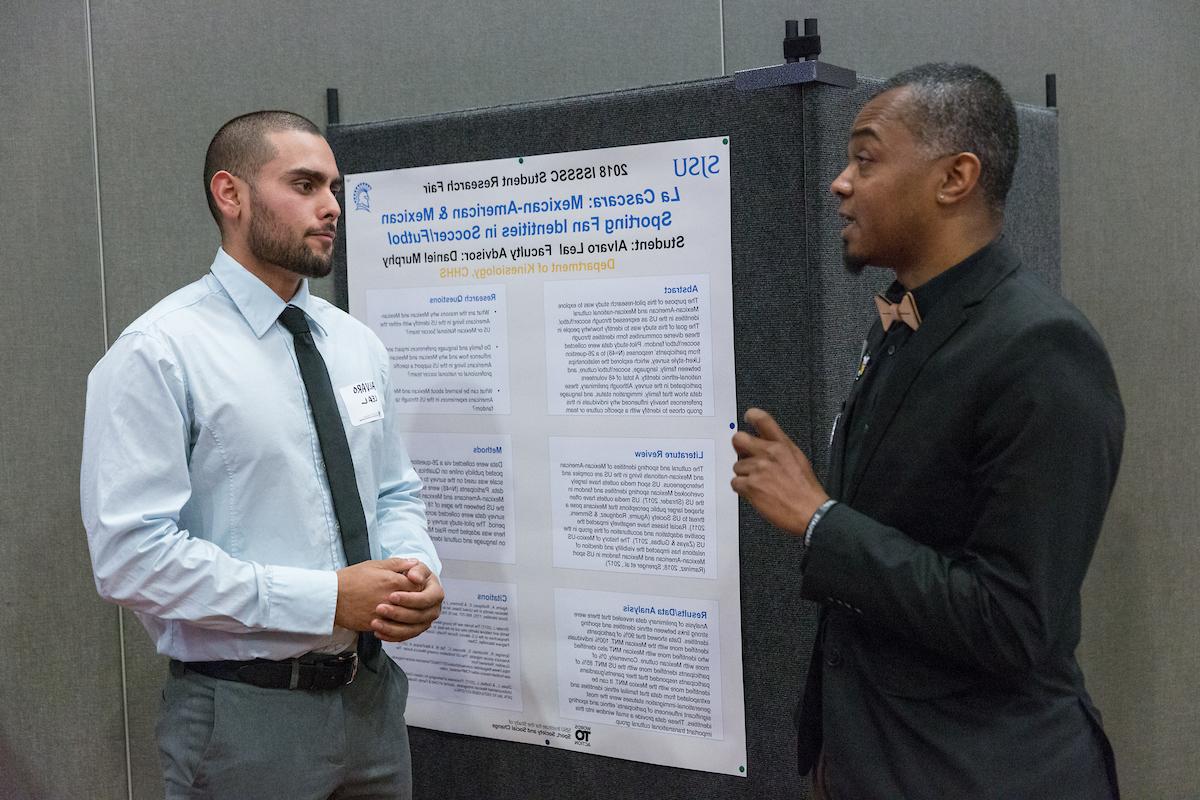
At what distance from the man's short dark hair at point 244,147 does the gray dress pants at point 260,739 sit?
80cm

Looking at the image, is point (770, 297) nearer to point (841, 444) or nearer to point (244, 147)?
point (841, 444)

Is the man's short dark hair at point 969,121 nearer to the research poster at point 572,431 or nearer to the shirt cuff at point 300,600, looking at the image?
the research poster at point 572,431

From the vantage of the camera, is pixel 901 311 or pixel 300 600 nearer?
pixel 901 311

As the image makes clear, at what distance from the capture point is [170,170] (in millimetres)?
2672

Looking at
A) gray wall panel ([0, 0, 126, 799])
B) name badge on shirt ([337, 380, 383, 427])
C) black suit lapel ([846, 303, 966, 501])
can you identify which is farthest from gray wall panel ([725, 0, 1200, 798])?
gray wall panel ([0, 0, 126, 799])

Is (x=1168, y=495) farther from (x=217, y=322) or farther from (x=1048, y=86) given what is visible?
(x=217, y=322)

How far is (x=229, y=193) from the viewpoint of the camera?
1.94 m

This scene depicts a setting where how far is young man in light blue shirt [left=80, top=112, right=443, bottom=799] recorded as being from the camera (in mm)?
1709

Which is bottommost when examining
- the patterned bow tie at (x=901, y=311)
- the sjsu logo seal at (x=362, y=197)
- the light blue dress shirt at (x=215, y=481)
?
the light blue dress shirt at (x=215, y=481)

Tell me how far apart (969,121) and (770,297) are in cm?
68

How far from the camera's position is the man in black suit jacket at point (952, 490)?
1.26 metres

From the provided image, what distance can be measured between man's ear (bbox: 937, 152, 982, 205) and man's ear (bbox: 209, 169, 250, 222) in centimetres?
116

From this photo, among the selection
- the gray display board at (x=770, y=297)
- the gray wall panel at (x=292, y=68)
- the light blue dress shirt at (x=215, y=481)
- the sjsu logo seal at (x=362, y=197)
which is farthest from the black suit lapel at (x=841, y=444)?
the gray wall panel at (x=292, y=68)

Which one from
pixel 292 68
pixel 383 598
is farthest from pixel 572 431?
pixel 292 68
